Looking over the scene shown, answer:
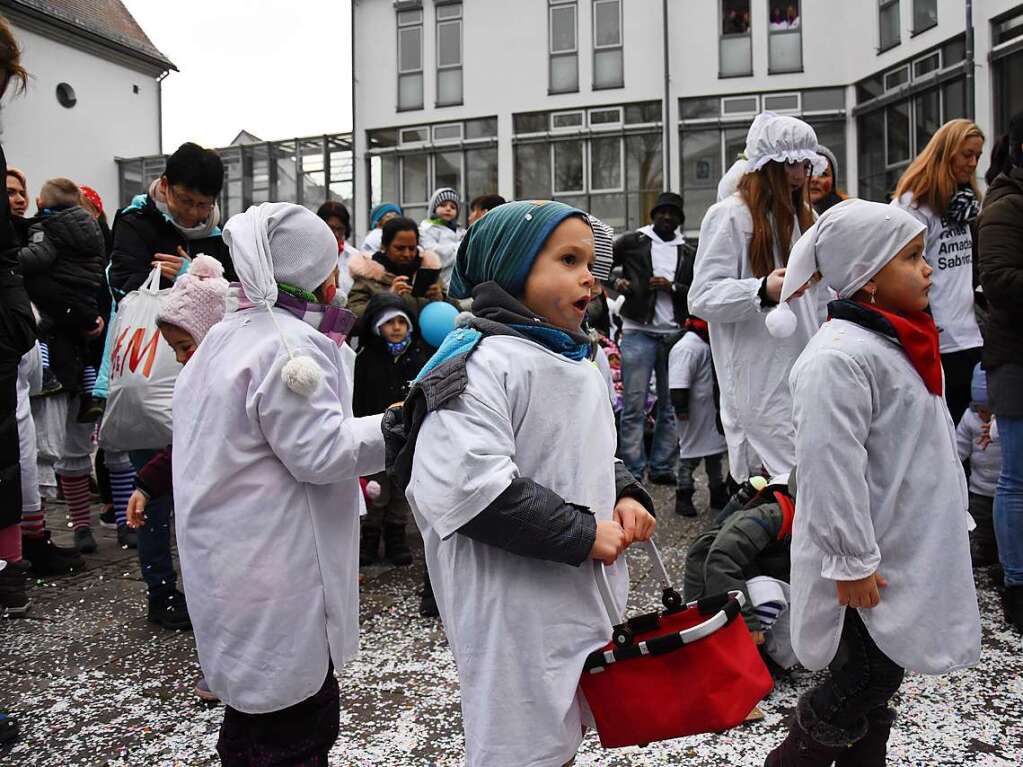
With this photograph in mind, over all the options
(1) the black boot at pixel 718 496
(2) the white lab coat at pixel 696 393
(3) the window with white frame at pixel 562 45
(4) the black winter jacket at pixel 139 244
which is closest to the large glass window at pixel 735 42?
(3) the window with white frame at pixel 562 45

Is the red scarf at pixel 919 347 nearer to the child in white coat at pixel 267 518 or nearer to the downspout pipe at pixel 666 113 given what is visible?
the child in white coat at pixel 267 518

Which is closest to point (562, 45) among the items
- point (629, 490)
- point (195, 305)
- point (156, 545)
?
point (156, 545)

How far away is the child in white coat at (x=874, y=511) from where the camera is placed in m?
2.10

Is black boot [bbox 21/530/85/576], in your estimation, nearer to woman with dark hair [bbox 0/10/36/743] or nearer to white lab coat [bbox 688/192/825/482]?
woman with dark hair [bbox 0/10/36/743]

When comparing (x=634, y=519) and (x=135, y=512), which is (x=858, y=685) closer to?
(x=634, y=519)

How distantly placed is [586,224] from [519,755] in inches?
41.8

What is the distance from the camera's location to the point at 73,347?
5414mm

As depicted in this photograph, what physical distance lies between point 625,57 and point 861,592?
22.1 m

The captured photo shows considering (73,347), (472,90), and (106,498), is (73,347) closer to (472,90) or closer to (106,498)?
(106,498)

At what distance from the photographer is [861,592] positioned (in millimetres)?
2092

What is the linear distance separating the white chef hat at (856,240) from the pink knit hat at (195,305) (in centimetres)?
186

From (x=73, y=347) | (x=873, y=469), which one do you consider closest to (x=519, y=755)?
(x=873, y=469)

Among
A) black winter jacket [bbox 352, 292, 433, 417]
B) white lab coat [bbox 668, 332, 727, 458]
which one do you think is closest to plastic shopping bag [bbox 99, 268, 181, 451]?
black winter jacket [bbox 352, 292, 433, 417]

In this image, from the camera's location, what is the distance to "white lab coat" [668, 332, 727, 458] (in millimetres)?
6105
